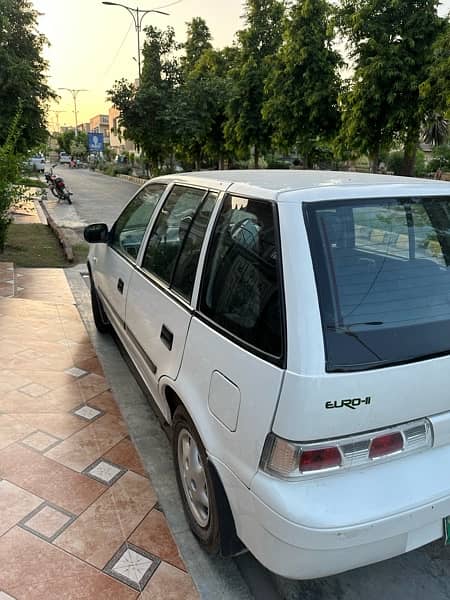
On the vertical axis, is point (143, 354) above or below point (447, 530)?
above

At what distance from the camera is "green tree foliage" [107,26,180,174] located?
63.9 feet

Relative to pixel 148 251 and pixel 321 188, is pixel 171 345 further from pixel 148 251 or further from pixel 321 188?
pixel 321 188

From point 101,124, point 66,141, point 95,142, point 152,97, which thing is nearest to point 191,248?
point 152,97

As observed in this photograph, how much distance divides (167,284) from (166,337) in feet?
0.99

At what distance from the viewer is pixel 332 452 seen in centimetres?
149

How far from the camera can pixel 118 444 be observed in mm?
2844

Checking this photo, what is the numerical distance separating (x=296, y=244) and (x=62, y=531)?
1705 millimetres

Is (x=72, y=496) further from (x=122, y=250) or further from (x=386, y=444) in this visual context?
(x=122, y=250)

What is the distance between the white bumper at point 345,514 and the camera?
144 cm

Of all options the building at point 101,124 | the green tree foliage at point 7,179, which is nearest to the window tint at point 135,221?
the green tree foliage at point 7,179

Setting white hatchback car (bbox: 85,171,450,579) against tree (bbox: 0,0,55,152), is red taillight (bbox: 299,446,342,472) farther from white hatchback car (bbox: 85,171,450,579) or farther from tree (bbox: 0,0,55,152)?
tree (bbox: 0,0,55,152)

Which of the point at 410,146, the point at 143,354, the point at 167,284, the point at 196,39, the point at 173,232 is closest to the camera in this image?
the point at 167,284

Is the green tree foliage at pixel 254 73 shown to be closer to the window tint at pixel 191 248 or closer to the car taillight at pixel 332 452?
the window tint at pixel 191 248

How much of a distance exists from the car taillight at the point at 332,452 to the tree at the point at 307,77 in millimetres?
13025
